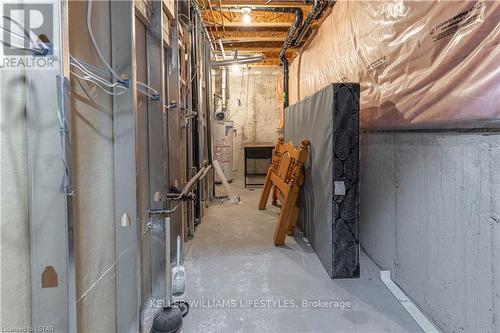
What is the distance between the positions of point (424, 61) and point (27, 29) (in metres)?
1.89

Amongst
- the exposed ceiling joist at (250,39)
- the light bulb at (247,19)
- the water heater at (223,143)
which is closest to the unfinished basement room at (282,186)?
the light bulb at (247,19)

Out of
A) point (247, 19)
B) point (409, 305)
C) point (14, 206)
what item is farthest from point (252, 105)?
point (14, 206)

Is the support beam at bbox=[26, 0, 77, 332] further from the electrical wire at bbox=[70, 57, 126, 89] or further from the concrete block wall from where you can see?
the concrete block wall

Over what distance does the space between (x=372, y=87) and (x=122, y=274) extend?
2305 millimetres

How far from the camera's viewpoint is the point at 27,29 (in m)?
0.92

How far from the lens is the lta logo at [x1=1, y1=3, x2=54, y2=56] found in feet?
2.89

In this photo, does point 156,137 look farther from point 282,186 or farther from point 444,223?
point 282,186

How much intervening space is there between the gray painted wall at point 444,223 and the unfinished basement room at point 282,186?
1cm

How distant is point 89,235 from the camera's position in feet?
4.36

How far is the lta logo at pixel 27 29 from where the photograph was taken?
88cm

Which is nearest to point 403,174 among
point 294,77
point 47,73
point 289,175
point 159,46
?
point 289,175

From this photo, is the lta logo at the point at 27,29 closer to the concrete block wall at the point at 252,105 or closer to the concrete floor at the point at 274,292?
the concrete floor at the point at 274,292

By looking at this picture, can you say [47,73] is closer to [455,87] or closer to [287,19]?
[455,87]

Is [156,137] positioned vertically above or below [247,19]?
below
